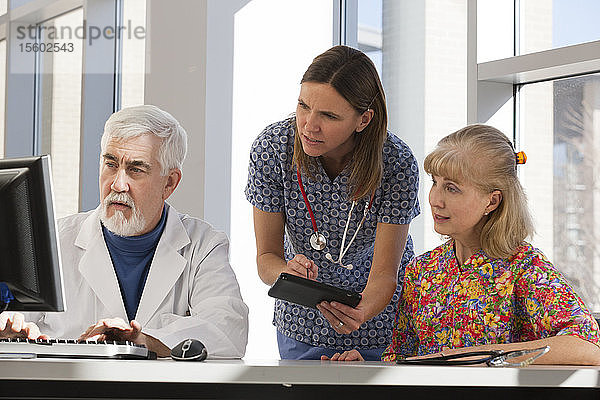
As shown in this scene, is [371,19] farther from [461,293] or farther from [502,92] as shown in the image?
[461,293]

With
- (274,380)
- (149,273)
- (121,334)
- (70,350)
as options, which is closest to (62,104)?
(149,273)

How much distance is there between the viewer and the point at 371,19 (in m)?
3.92

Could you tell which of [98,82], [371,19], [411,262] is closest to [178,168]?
[411,262]

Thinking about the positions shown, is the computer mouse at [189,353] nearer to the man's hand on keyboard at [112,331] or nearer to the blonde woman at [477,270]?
the man's hand on keyboard at [112,331]

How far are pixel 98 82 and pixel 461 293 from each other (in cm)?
302

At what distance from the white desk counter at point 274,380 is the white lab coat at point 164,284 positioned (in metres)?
0.54

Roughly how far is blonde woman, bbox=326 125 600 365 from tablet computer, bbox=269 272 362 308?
179mm

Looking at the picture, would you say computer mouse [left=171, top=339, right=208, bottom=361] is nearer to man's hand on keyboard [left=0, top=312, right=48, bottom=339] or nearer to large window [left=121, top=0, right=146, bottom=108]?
man's hand on keyboard [left=0, top=312, right=48, bottom=339]

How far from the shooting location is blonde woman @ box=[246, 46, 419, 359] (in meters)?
2.02

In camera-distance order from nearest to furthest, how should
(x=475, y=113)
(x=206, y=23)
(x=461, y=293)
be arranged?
1. (x=461, y=293)
2. (x=475, y=113)
3. (x=206, y=23)

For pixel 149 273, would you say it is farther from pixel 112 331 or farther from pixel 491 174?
pixel 491 174

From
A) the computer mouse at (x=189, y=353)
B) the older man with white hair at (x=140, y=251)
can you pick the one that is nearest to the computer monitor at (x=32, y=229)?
the computer mouse at (x=189, y=353)

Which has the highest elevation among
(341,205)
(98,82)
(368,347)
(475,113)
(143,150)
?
(98,82)

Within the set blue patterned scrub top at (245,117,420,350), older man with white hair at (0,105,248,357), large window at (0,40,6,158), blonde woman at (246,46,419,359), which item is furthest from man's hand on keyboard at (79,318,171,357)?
large window at (0,40,6,158)
